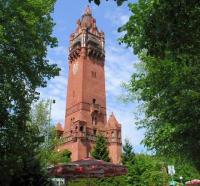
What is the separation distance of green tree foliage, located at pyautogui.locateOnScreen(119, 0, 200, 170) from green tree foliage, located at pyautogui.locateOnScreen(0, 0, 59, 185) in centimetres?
492

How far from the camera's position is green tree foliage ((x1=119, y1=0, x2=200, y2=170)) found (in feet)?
29.6

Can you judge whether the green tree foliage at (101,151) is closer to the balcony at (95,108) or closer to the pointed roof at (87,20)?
the balcony at (95,108)

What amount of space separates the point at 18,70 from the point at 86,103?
61200 mm

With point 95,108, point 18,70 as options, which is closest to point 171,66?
point 18,70

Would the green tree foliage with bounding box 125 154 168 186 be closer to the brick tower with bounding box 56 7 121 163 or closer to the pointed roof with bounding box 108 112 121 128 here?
the brick tower with bounding box 56 7 121 163

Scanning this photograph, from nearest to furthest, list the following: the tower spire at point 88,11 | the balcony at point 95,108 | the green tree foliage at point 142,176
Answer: the green tree foliage at point 142,176 < the balcony at point 95,108 < the tower spire at point 88,11

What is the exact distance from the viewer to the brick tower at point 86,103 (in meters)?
76.3

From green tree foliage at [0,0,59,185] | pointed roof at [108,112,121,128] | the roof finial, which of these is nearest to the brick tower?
pointed roof at [108,112,121,128]

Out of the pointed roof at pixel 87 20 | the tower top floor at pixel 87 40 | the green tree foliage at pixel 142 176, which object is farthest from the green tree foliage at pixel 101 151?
the pointed roof at pixel 87 20

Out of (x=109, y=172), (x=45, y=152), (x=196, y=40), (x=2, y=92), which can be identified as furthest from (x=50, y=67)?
(x=45, y=152)

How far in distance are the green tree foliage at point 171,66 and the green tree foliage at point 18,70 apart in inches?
194

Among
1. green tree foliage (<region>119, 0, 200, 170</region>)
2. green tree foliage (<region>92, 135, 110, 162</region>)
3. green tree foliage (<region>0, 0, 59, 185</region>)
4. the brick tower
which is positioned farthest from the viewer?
the brick tower

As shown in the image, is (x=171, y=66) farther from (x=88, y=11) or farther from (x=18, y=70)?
(x=88, y=11)

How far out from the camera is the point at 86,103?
261 ft
